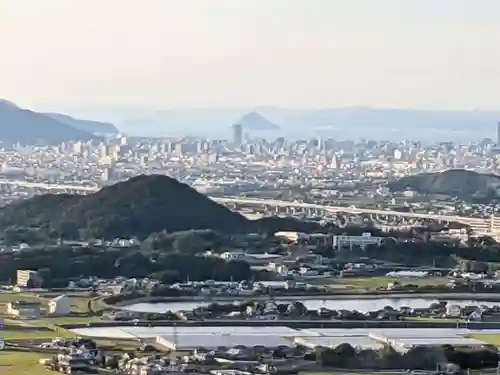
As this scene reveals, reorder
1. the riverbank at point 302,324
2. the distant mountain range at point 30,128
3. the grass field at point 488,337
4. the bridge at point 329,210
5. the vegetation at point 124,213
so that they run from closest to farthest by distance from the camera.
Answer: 1. the grass field at point 488,337
2. the riverbank at point 302,324
3. the vegetation at point 124,213
4. the bridge at point 329,210
5. the distant mountain range at point 30,128

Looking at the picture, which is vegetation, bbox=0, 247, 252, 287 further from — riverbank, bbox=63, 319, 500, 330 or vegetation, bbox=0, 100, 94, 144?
vegetation, bbox=0, 100, 94, 144

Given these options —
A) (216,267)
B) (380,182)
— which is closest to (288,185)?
(380,182)

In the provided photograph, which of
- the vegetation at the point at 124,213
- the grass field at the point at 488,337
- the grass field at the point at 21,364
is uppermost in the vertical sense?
the vegetation at the point at 124,213

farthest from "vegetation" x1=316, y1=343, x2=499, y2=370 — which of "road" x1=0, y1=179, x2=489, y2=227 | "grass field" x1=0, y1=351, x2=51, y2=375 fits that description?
"road" x1=0, y1=179, x2=489, y2=227

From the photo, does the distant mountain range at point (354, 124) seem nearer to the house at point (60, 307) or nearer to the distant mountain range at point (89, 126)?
the distant mountain range at point (89, 126)

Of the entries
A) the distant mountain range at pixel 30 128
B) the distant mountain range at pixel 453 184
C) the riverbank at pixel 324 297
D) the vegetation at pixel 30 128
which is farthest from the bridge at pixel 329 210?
the vegetation at pixel 30 128

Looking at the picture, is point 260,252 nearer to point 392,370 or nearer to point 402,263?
point 402,263

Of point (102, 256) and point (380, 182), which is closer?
point (102, 256)
